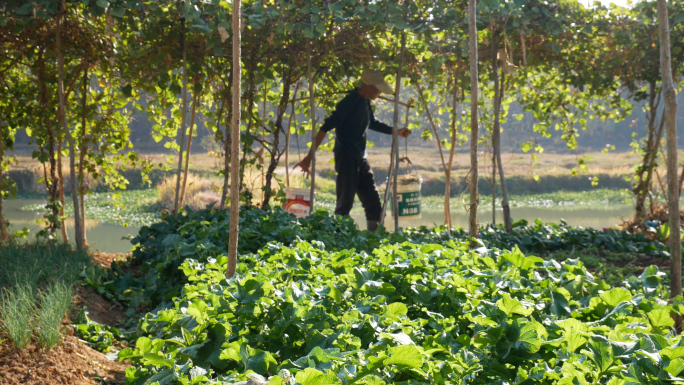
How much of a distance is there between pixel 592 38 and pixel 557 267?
13.3 feet

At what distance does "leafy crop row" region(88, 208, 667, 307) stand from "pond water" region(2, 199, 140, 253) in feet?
13.3

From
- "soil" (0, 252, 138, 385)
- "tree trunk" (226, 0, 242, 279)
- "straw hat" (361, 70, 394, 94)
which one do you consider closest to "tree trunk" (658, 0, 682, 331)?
"tree trunk" (226, 0, 242, 279)

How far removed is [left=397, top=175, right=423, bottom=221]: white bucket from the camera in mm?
5663

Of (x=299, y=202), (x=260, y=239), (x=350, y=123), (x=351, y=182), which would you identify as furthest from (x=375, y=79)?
(x=260, y=239)

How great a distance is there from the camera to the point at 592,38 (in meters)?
5.66

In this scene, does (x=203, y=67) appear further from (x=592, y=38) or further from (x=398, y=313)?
(x=398, y=313)

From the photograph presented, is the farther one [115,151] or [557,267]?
[115,151]

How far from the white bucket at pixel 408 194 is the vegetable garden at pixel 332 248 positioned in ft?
2.88

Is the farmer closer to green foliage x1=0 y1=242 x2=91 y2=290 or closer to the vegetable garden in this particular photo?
the vegetable garden

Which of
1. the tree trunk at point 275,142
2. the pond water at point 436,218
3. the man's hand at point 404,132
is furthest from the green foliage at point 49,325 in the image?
the pond water at point 436,218

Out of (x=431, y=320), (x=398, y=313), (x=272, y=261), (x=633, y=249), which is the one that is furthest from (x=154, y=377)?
(x=633, y=249)

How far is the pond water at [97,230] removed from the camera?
30.4ft

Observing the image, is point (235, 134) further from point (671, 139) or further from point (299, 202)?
point (299, 202)

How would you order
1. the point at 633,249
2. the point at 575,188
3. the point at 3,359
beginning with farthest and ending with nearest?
the point at 575,188 → the point at 633,249 → the point at 3,359
